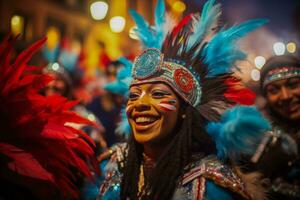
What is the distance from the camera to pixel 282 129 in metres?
3.70

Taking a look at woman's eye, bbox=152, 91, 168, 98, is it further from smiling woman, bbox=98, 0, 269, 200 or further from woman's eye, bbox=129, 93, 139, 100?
woman's eye, bbox=129, 93, 139, 100

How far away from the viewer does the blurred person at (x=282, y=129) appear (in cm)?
349

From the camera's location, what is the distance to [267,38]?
5.35m

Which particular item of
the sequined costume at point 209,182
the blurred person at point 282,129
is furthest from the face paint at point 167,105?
the blurred person at point 282,129

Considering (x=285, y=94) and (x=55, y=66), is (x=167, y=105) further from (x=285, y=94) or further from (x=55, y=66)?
(x=55, y=66)

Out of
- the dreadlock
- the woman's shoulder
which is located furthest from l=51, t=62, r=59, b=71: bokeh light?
the dreadlock

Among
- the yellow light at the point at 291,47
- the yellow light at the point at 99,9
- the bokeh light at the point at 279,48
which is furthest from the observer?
the yellow light at the point at 99,9

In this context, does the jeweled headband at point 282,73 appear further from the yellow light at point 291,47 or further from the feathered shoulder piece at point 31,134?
the feathered shoulder piece at point 31,134

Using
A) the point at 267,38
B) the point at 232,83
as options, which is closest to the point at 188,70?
the point at 232,83

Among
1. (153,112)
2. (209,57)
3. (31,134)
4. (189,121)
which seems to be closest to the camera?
(31,134)

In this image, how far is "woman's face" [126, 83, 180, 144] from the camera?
2.71 meters

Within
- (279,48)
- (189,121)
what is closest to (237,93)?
(189,121)

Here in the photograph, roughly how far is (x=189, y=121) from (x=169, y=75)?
367mm

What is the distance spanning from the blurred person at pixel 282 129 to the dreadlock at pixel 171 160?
2.42ft
